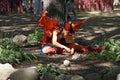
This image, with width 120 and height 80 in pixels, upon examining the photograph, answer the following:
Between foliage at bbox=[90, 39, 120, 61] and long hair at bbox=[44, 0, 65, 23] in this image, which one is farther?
long hair at bbox=[44, 0, 65, 23]

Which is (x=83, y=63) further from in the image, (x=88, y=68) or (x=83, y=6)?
(x=83, y=6)

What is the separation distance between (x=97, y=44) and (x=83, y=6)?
48.5 ft

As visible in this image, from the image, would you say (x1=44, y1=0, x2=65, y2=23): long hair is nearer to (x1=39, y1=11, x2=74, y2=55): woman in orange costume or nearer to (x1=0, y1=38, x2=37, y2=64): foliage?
(x1=39, y1=11, x2=74, y2=55): woman in orange costume

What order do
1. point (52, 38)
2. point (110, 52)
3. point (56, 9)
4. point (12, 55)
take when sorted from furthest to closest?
point (56, 9) → point (52, 38) → point (110, 52) → point (12, 55)

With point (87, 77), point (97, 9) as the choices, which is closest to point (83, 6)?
point (97, 9)

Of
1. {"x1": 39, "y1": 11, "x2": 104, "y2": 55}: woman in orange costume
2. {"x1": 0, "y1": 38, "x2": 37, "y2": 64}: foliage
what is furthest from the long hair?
{"x1": 0, "y1": 38, "x2": 37, "y2": 64}: foliage

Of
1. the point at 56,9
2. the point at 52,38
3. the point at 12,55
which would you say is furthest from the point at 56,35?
the point at 56,9

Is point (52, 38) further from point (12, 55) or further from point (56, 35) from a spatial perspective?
point (12, 55)

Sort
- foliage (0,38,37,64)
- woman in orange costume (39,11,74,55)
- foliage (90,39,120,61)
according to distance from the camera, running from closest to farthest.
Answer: foliage (0,38,37,64), foliage (90,39,120,61), woman in orange costume (39,11,74,55)

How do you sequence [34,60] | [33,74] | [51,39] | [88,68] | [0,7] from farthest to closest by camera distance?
1. [0,7]
2. [51,39]
3. [34,60]
4. [88,68]
5. [33,74]

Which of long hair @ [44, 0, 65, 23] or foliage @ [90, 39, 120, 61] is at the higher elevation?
long hair @ [44, 0, 65, 23]

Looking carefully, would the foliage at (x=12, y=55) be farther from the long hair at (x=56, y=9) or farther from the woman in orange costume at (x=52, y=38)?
the long hair at (x=56, y=9)

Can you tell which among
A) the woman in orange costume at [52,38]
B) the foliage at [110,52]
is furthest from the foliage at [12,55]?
the foliage at [110,52]

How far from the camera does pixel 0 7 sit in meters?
22.5
